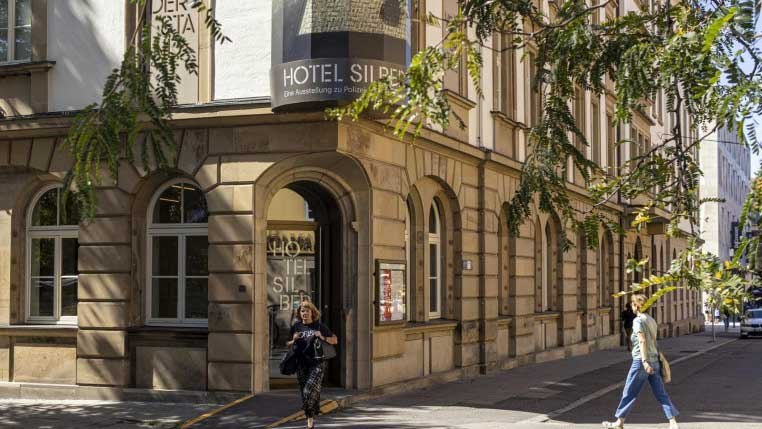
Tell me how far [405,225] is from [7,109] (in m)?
6.74

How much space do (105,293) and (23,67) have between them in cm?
389

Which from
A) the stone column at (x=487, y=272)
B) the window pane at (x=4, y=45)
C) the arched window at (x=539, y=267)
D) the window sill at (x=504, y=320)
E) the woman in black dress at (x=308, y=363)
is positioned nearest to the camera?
the woman in black dress at (x=308, y=363)

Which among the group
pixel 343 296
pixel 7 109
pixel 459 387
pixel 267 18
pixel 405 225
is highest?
pixel 267 18

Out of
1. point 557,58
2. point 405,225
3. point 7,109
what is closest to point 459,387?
point 405,225

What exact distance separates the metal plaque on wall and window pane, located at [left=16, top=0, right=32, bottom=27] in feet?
15.2

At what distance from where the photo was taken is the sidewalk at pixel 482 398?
14.0 meters

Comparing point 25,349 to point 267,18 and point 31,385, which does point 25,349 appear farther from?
point 267,18

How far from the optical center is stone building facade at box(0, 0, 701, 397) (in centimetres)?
1530

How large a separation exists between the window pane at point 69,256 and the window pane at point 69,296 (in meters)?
0.12

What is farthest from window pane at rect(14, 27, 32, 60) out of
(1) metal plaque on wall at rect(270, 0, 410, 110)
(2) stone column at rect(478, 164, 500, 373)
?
(2) stone column at rect(478, 164, 500, 373)

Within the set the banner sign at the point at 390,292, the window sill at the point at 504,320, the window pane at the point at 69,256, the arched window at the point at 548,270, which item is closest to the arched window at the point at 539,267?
the arched window at the point at 548,270

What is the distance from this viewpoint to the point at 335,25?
48.2 ft

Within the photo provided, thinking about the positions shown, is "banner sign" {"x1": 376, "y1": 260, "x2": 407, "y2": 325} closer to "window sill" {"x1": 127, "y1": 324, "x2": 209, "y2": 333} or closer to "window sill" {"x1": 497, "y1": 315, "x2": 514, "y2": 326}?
"window sill" {"x1": 127, "y1": 324, "x2": 209, "y2": 333}

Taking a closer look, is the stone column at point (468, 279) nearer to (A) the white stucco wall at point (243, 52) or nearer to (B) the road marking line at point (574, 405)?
(B) the road marking line at point (574, 405)
